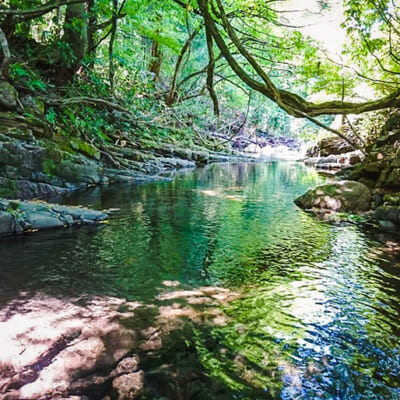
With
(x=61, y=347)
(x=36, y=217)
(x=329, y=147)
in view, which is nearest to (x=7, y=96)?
(x=36, y=217)

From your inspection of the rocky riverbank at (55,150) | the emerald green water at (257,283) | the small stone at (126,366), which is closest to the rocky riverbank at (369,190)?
the emerald green water at (257,283)

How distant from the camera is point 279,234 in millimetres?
6773

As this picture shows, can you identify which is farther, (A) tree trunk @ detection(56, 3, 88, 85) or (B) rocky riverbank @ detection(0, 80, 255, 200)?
(A) tree trunk @ detection(56, 3, 88, 85)

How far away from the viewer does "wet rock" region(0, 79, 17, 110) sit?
28.3ft

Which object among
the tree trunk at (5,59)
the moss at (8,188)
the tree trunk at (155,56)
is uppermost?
the tree trunk at (155,56)

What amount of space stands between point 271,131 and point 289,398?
50.9 m

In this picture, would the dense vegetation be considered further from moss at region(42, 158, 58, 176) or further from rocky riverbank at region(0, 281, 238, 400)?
rocky riverbank at region(0, 281, 238, 400)

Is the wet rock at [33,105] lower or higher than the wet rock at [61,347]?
higher

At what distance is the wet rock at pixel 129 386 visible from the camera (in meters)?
2.38

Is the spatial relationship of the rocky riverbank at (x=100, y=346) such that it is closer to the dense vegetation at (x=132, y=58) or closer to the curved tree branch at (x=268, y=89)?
the curved tree branch at (x=268, y=89)

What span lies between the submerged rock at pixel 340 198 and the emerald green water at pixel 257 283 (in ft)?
3.67

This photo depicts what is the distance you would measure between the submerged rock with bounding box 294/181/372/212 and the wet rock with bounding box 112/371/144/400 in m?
7.90

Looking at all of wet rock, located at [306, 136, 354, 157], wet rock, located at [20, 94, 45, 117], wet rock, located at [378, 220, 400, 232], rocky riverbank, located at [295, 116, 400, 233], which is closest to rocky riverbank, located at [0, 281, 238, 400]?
wet rock, located at [378, 220, 400, 232]

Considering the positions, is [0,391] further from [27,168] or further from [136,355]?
[27,168]
